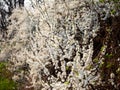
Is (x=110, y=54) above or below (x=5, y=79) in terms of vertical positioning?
above

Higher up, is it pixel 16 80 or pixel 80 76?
pixel 80 76

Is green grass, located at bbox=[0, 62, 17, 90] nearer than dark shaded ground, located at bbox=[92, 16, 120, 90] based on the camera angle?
No

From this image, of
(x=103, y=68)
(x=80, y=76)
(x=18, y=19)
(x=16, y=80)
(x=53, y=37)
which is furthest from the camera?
(x=18, y=19)

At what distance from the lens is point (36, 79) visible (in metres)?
11.8

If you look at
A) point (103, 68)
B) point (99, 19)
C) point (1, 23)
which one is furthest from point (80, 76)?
point (1, 23)

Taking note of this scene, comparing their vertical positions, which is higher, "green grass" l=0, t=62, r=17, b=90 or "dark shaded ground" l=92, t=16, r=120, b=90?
"dark shaded ground" l=92, t=16, r=120, b=90

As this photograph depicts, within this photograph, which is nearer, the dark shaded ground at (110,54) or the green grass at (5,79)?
the dark shaded ground at (110,54)

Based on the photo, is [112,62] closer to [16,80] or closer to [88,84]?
[88,84]

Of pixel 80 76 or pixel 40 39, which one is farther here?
pixel 40 39

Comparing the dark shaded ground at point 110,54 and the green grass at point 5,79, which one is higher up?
the dark shaded ground at point 110,54

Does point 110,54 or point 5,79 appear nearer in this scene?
point 110,54

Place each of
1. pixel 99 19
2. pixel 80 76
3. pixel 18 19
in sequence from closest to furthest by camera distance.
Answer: pixel 80 76, pixel 99 19, pixel 18 19

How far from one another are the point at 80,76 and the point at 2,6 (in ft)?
82.3

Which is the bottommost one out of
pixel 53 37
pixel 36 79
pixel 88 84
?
pixel 36 79
